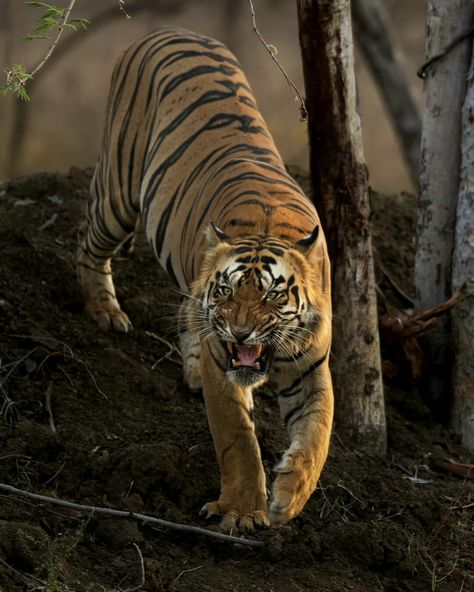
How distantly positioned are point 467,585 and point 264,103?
11.3m

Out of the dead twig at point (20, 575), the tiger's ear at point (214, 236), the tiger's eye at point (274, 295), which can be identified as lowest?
the dead twig at point (20, 575)

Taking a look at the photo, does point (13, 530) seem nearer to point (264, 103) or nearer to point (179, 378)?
point (179, 378)

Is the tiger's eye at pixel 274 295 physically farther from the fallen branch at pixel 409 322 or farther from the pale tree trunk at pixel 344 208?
the fallen branch at pixel 409 322

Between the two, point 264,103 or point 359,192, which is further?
point 264,103

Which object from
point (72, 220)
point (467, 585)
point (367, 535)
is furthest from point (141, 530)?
point (72, 220)

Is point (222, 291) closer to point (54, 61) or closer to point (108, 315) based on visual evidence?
point (108, 315)

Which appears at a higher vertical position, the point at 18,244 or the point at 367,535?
the point at 18,244

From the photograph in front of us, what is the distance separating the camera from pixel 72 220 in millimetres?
7645

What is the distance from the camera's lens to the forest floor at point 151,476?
4641mm

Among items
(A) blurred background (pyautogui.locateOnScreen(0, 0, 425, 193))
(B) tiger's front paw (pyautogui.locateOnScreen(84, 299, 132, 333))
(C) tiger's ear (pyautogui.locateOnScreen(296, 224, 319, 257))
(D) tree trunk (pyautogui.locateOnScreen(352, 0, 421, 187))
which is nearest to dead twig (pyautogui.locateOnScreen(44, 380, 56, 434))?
(B) tiger's front paw (pyautogui.locateOnScreen(84, 299, 132, 333))

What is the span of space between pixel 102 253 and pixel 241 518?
7.30 ft

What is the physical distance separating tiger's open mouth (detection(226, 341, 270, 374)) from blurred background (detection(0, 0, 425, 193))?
9518mm

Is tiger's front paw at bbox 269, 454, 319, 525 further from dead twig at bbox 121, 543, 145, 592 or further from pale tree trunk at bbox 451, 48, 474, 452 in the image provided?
pale tree trunk at bbox 451, 48, 474, 452

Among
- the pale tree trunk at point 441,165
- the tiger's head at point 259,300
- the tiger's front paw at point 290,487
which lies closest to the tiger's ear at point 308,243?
the tiger's head at point 259,300
